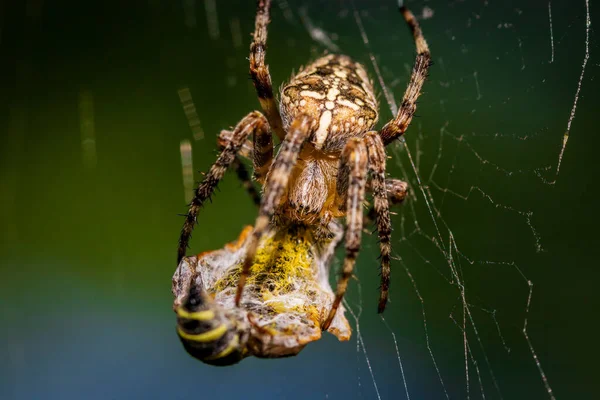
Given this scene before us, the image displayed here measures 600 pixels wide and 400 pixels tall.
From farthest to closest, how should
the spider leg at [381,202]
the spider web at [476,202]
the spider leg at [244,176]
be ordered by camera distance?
the spider web at [476,202] → the spider leg at [244,176] → the spider leg at [381,202]

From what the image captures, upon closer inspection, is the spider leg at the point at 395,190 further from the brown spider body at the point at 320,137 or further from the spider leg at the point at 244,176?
the spider leg at the point at 244,176

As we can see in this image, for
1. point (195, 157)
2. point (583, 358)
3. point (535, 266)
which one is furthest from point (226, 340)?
point (195, 157)

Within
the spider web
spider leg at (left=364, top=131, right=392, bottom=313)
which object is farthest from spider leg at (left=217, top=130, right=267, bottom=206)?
the spider web

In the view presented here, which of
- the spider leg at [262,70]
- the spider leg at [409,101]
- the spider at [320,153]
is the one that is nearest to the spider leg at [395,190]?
the spider at [320,153]

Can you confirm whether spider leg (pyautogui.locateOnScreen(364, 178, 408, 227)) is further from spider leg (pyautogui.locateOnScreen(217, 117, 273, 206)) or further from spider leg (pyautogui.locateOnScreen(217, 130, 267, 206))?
spider leg (pyautogui.locateOnScreen(217, 130, 267, 206))

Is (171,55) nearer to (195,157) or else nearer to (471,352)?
(195,157)
